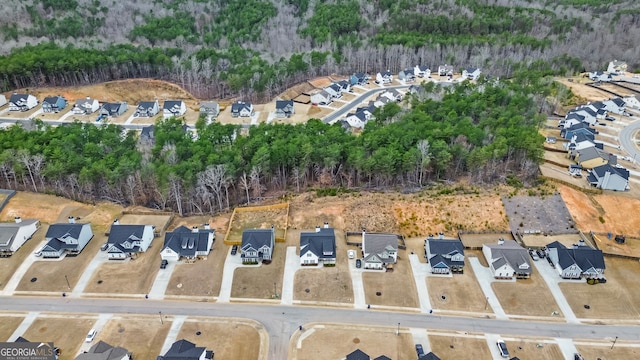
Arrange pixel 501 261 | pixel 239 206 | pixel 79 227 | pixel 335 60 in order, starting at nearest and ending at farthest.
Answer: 1. pixel 501 261
2. pixel 79 227
3. pixel 239 206
4. pixel 335 60

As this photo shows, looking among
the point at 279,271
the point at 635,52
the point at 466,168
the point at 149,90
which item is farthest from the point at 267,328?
the point at 635,52

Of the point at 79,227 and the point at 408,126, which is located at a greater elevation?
the point at 408,126

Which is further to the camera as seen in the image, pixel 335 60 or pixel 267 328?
pixel 335 60

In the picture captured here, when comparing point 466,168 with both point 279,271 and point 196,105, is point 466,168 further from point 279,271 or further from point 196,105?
point 196,105

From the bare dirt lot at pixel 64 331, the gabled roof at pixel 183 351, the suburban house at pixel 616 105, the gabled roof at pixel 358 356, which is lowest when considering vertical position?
the bare dirt lot at pixel 64 331

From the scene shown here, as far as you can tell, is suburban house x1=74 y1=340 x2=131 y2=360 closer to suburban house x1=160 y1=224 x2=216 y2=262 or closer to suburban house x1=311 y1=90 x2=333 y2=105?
suburban house x1=160 y1=224 x2=216 y2=262

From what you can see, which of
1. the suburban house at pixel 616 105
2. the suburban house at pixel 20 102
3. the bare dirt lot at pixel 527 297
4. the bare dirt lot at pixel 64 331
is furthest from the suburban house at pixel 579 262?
the suburban house at pixel 20 102

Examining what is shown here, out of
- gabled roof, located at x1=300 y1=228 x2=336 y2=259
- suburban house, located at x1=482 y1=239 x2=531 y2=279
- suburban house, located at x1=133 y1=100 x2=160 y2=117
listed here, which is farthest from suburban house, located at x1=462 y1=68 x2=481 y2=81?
gabled roof, located at x1=300 y1=228 x2=336 y2=259

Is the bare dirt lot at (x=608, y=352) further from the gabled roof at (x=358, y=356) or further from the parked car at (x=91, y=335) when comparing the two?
the parked car at (x=91, y=335)
